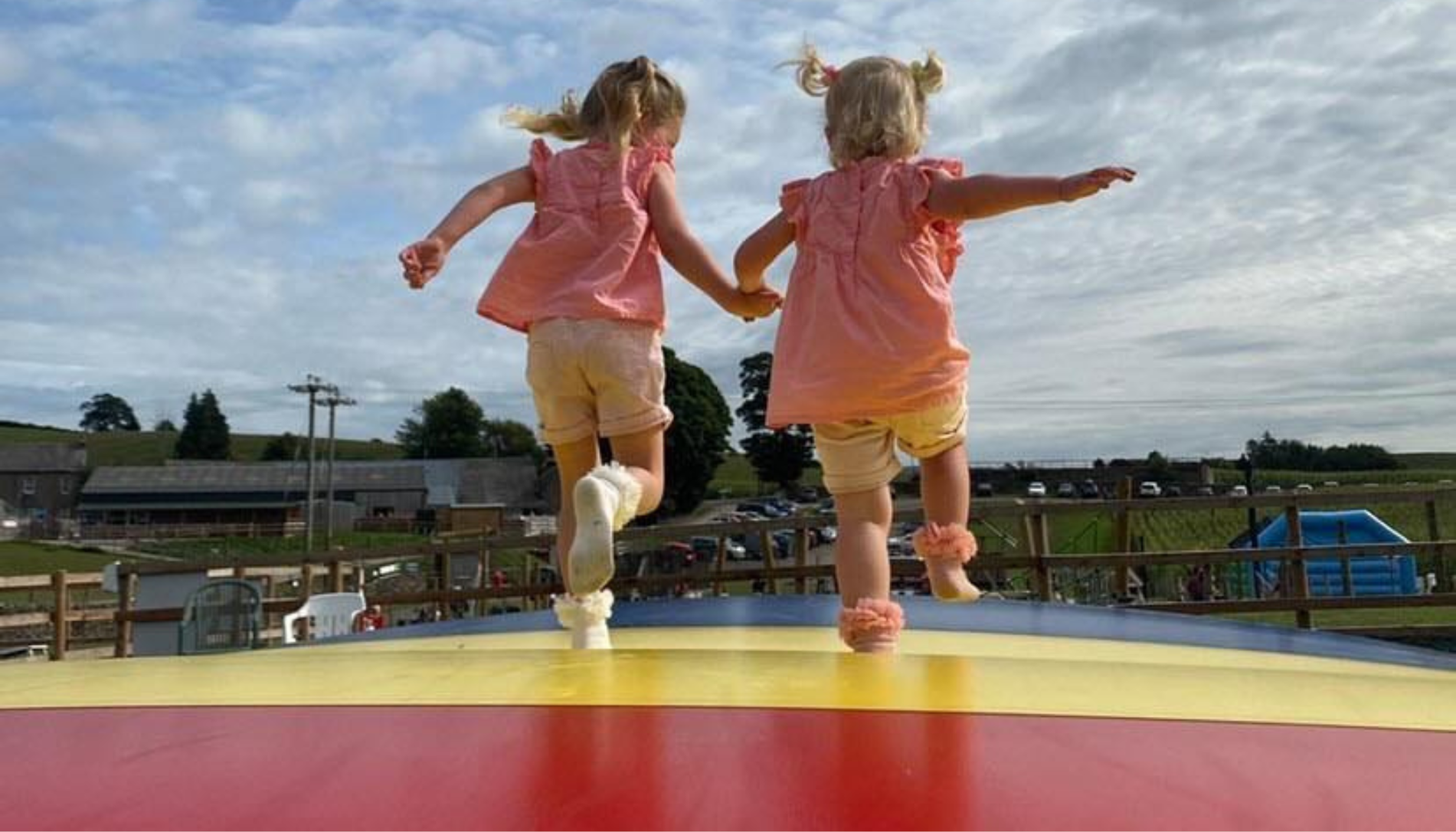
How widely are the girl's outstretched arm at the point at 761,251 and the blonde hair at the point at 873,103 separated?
19 centimetres

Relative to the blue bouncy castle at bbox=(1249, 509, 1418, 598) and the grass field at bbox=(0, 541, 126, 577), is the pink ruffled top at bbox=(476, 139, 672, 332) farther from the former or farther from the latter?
the grass field at bbox=(0, 541, 126, 577)

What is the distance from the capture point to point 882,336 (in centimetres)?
246

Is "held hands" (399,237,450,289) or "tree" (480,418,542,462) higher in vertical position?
"tree" (480,418,542,462)

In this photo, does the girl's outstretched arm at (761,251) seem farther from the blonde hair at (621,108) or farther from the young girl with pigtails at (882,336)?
the blonde hair at (621,108)

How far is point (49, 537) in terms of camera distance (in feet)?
196

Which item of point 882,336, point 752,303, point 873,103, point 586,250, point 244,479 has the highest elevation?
point 244,479

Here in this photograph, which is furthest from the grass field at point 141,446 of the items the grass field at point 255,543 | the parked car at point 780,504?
the parked car at point 780,504

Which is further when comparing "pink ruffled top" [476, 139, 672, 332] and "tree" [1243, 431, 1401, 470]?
"tree" [1243, 431, 1401, 470]

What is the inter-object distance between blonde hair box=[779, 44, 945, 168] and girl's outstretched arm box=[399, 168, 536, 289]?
2.23ft

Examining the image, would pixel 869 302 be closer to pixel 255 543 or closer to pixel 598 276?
pixel 598 276

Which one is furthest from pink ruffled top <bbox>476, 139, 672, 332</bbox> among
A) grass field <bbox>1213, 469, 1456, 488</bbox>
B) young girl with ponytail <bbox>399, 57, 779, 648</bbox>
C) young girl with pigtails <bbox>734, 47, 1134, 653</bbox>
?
grass field <bbox>1213, 469, 1456, 488</bbox>

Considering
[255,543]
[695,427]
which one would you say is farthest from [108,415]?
[695,427]

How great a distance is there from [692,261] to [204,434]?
3607 inches

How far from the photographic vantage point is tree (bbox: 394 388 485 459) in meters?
78.9
